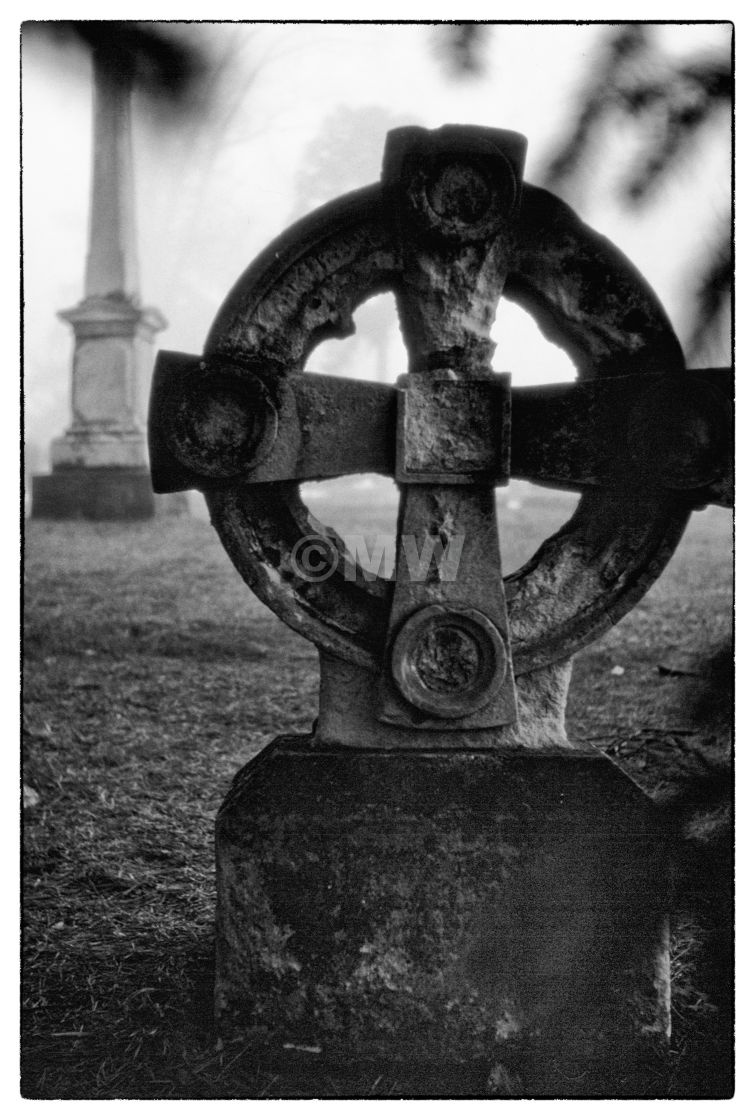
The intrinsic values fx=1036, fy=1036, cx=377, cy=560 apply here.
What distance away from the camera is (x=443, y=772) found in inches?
84.8

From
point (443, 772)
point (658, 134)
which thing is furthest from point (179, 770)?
point (658, 134)

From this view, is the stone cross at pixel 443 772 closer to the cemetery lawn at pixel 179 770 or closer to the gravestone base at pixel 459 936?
the gravestone base at pixel 459 936

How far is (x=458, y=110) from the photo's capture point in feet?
7.13

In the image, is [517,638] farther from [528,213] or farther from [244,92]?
[244,92]

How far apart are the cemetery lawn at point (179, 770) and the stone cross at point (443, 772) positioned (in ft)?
0.50

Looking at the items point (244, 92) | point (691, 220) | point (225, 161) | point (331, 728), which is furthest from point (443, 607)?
point (225, 161)

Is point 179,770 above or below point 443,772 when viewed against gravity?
below

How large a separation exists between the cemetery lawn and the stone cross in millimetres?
154

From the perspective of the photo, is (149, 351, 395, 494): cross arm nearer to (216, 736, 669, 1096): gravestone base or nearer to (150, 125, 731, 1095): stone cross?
(150, 125, 731, 1095): stone cross

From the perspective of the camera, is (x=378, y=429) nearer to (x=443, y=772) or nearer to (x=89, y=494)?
(x=443, y=772)

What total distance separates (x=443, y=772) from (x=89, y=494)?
6375 mm

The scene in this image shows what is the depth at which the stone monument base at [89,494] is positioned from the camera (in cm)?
799

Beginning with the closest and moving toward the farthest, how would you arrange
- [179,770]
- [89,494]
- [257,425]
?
[257,425] < [179,770] < [89,494]

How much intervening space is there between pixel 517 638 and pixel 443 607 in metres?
0.19
